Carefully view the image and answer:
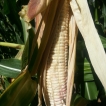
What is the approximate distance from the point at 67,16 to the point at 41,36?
0.10m

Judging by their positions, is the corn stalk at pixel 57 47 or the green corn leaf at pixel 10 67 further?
the green corn leaf at pixel 10 67

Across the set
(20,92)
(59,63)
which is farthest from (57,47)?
(20,92)

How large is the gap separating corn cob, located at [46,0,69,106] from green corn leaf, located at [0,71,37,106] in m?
0.06

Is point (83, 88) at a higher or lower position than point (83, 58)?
lower

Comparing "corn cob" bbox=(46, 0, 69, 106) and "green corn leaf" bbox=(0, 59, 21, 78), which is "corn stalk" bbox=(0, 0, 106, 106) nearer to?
"corn cob" bbox=(46, 0, 69, 106)

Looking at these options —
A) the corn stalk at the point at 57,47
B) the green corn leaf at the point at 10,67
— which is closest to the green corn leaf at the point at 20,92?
the corn stalk at the point at 57,47

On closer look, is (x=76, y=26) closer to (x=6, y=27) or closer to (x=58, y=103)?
(x=58, y=103)

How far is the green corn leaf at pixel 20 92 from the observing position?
0.76m

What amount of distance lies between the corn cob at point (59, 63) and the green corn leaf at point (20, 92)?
6cm

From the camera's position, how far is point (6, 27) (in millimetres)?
1500

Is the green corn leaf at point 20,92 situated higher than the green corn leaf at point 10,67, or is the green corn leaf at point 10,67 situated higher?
the green corn leaf at point 10,67

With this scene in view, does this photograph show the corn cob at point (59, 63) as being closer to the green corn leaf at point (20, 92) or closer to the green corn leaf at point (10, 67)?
the green corn leaf at point (20, 92)

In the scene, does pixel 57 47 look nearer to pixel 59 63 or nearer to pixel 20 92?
pixel 59 63

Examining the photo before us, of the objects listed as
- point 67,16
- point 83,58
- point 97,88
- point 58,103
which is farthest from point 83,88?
point 67,16
